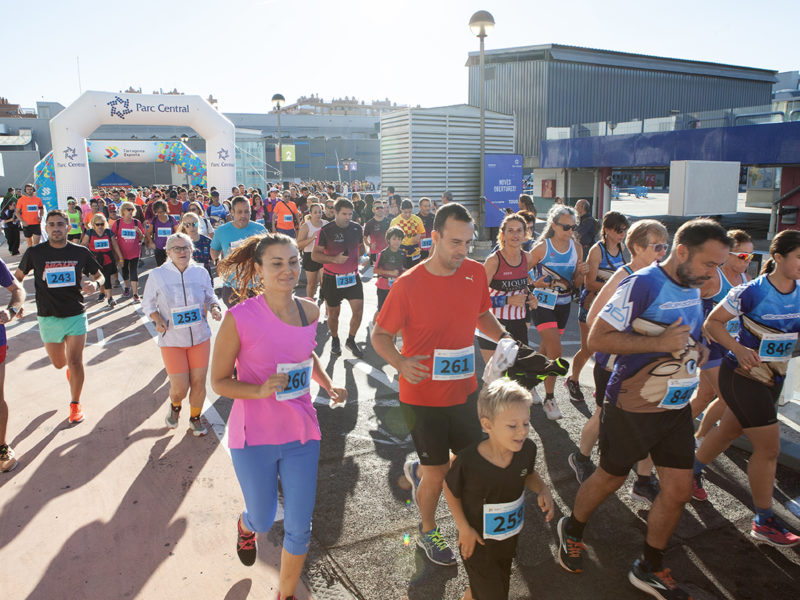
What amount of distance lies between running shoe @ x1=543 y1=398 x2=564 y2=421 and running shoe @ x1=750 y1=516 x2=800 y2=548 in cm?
202

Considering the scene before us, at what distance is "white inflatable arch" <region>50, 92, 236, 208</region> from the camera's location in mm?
19625

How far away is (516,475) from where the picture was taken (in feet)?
8.90

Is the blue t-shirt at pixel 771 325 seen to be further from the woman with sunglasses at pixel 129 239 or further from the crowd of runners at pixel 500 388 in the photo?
the woman with sunglasses at pixel 129 239

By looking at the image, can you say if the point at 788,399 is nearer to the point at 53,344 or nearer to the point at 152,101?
the point at 53,344

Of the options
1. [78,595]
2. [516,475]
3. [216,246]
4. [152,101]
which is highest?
[152,101]

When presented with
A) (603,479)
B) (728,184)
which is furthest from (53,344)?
(728,184)

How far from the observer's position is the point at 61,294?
5.45 m

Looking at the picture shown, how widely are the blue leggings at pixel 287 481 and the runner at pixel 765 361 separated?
2.64 metres

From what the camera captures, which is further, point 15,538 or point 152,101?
point 152,101

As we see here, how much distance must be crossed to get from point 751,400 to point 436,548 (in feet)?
7.04

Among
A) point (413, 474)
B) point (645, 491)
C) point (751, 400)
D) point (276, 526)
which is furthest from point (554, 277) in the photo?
point (276, 526)

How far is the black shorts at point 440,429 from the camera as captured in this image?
11.1 ft

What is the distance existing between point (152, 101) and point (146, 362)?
53.9ft

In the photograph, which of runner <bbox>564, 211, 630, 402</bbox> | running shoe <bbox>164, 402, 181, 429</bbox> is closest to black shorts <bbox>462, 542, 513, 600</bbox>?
runner <bbox>564, 211, 630, 402</bbox>
